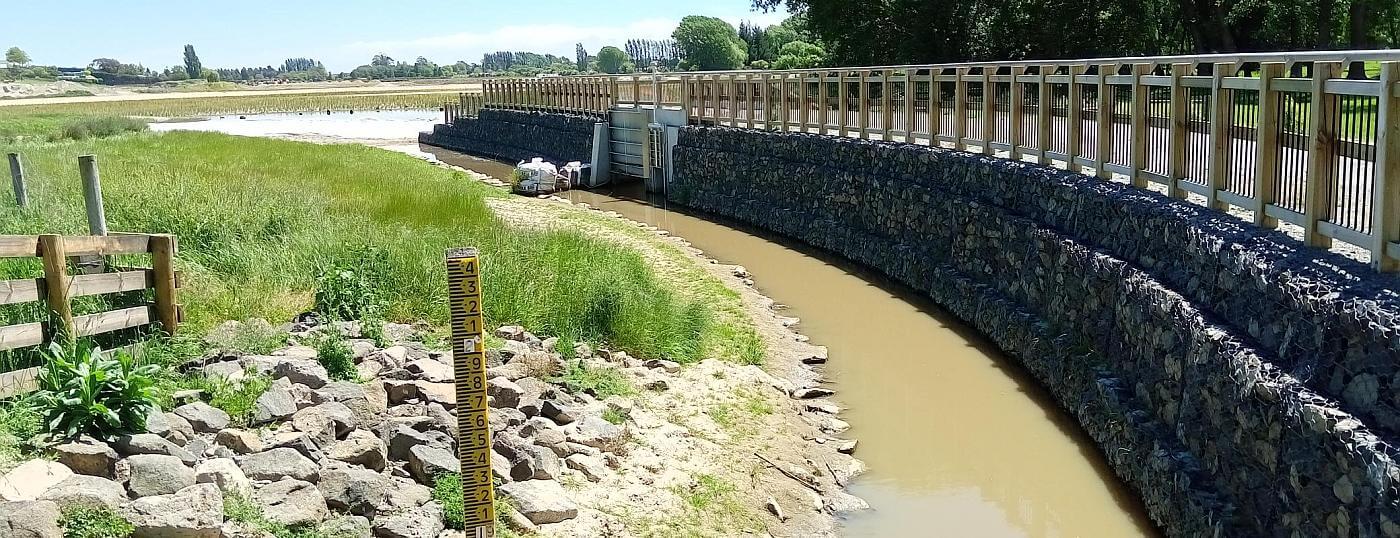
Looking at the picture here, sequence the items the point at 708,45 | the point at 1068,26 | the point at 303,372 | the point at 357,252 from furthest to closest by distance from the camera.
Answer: the point at 708,45 < the point at 1068,26 < the point at 357,252 < the point at 303,372

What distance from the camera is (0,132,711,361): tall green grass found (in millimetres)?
11562

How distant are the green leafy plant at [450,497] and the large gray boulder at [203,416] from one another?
54.0 inches

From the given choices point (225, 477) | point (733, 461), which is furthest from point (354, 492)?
point (733, 461)

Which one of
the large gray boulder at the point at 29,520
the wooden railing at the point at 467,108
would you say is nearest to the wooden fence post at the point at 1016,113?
the large gray boulder at the point at 29,520

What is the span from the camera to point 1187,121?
451 inches

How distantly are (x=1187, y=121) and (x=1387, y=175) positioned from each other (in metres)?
4.21

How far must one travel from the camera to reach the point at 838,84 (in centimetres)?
2291

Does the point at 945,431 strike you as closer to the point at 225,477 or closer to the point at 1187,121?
the point at 1187,121

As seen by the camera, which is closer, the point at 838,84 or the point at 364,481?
the point at 364,481

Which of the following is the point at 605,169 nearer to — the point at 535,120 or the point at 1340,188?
the point at 535,120

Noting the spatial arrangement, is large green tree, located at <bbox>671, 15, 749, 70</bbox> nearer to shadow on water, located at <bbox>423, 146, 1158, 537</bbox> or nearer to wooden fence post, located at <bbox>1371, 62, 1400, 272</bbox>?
shadow on water, located at <bbox>423, 146, 1158, 537</bbox>

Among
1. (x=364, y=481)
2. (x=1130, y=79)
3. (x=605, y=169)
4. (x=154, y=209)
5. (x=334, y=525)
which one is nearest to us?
(x=334, y=525)

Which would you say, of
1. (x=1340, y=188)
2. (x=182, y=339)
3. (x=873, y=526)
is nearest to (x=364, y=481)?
(x=182, y=339)

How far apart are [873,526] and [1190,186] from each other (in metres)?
4.63
